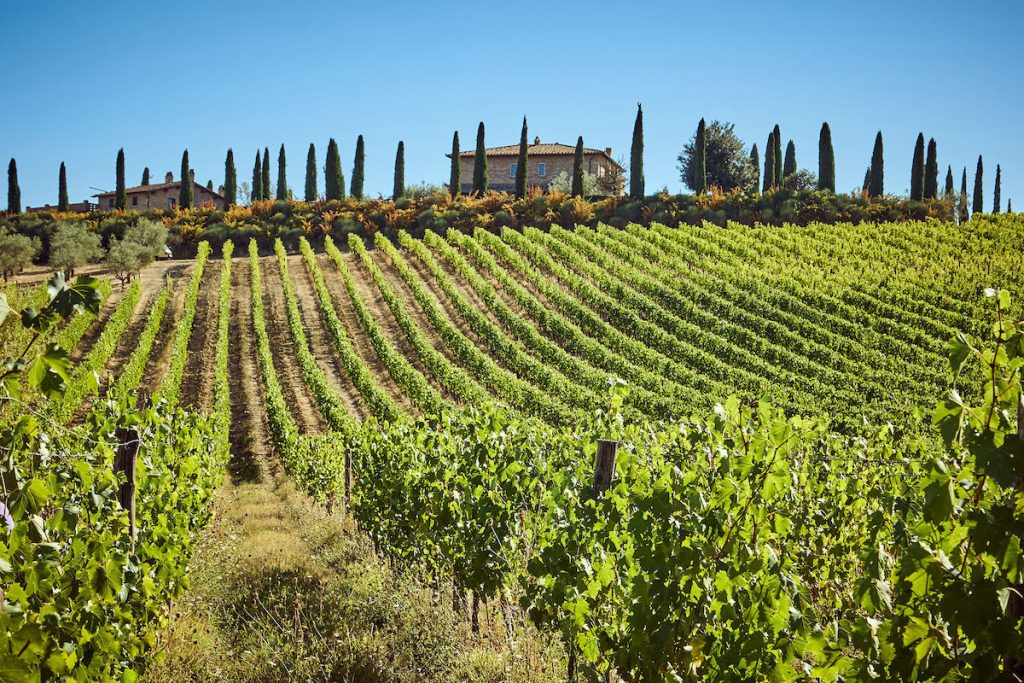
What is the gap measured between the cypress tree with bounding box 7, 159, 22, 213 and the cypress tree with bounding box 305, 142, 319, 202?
2047 centimetres

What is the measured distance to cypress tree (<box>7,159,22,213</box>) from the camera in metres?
57.4

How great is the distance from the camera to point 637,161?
52344mm

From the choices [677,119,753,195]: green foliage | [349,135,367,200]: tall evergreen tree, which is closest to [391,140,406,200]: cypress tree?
[349,135,367,200]: tall evergreen tree

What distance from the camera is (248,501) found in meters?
17.4

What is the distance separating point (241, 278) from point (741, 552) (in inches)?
1623

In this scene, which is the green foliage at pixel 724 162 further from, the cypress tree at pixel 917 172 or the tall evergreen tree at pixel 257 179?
the tall evergreen tree at pixel 257 179

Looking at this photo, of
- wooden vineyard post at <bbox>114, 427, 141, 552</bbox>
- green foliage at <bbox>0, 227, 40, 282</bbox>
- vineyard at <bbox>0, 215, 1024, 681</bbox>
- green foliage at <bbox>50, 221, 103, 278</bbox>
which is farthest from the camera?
green foliage at <bbox>0, 227, 40, 282</bbox>

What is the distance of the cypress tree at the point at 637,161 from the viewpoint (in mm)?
50688

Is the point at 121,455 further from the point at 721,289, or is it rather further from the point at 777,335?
the point at 721,289

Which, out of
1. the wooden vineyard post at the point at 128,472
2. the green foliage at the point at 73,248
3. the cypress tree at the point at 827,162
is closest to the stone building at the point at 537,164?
the cypress tree at the point at 827,162

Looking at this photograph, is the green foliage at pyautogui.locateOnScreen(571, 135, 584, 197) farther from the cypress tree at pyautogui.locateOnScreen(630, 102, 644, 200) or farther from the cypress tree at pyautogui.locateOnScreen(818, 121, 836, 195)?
the cypress tree at pyautogui.locateOnScreen(818, 121, 836, 195)

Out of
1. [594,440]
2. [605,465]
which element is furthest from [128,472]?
[594,440]

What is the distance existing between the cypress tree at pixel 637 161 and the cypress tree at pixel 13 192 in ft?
144

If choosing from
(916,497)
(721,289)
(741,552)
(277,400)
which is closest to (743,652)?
(741,552)
